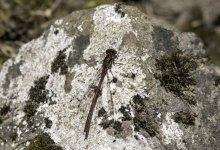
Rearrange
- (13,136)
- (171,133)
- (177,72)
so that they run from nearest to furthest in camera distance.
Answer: (171,133) < (13,136) < (177,72)

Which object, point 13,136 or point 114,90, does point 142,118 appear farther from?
point 13,136

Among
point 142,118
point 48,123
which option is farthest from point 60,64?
point 142,118

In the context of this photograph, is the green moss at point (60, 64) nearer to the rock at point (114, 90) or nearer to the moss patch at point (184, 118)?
the rock at point (114, 90)

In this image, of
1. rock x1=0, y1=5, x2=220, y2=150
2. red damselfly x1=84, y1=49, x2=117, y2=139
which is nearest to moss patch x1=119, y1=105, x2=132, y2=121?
rock x1=0, y1=5, x2=220, y2=150

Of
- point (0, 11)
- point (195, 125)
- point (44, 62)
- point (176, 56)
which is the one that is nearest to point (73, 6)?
point (0, 11)

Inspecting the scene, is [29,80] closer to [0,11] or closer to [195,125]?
[195,125]
